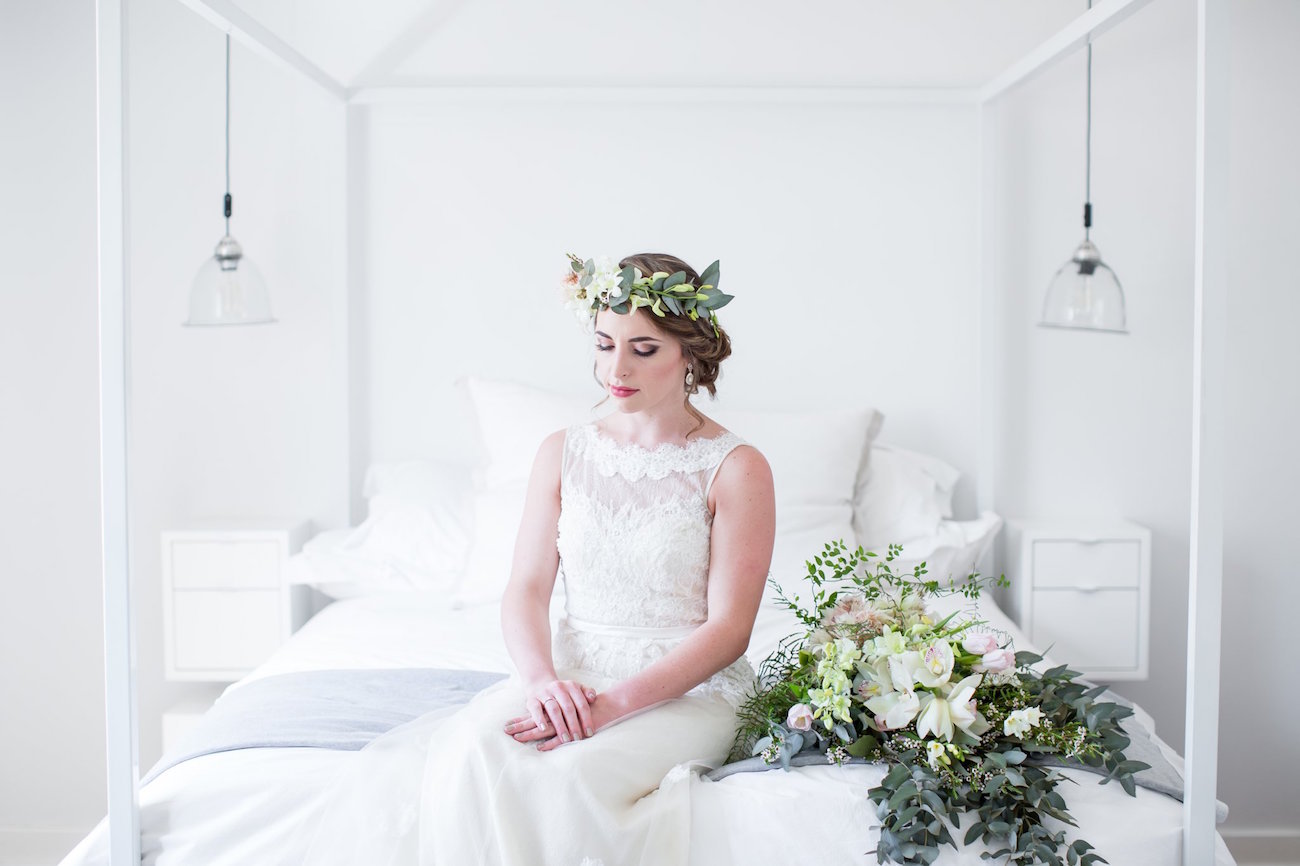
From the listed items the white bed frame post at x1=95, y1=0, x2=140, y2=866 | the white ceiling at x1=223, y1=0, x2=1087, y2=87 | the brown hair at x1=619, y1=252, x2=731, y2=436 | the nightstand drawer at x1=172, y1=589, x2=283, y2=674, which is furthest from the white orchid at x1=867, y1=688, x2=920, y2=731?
the white ceiling at x1=223, y1=0, x2=1087, y2=87

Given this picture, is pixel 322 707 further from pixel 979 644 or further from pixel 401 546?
pixel 979 644

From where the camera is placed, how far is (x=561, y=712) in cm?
168

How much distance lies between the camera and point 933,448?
10.6 ft

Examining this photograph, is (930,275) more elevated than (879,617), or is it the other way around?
(930,275)

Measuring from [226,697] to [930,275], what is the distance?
2.20 meters

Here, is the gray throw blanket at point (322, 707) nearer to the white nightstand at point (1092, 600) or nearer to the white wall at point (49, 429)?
the white wall at point (49, 429)

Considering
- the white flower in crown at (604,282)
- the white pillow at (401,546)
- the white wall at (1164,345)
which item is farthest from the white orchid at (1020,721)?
the white wall at (1164,345)

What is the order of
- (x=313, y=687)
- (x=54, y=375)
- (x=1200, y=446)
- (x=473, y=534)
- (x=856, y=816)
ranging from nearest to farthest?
(x=856, y=816) < (x=1200, y=446) < (x=313, y=687) < (x=473, y=534) < (x=54, y=375)

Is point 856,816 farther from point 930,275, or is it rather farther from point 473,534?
point 930,275

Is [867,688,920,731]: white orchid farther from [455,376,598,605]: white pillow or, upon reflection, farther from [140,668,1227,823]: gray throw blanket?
[455,376,598,605]: white pillow

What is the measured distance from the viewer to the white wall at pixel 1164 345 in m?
3.10

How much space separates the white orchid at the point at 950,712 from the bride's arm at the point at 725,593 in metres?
0.33

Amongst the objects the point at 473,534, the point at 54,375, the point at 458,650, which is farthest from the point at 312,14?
the point at 458,650

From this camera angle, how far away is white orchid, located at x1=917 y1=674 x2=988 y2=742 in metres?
1.61
